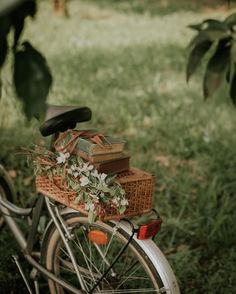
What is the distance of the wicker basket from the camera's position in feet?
6.73

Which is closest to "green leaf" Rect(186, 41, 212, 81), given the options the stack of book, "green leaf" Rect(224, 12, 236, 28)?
"green leaf" Rect(224, 12, 236, 28)

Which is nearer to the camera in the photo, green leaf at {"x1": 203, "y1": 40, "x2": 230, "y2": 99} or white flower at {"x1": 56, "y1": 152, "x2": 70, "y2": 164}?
green leaf at {"x1": 203, "y1": 40, "x2": 230, "y2": 99}

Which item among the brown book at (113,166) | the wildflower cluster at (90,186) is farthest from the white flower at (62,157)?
the brown book at (113,166)

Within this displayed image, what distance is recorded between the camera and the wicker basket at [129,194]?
205 centimetres

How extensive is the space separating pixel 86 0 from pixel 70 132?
11784 millimetres

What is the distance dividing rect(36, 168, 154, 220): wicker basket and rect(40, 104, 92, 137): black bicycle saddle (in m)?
0.21

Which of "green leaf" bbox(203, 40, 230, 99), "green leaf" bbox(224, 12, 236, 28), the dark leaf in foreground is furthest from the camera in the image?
"green leaf" bbox(224, 12, 236, 28)

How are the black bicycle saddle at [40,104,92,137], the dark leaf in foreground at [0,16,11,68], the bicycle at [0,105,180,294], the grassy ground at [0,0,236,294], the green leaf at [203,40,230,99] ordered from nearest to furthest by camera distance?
the dark leaf in foreground at [0,16,11,68] → the green leaf at [203,40,230,99] → the bicycle at [0,105,180,294] → the black bicycle saddle at [40,104,92,137] → the grassy ground at [0,0,236,294]

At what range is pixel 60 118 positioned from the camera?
7.27ft

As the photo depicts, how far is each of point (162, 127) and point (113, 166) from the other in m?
2.99

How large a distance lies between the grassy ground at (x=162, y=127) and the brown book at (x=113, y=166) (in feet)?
1.92

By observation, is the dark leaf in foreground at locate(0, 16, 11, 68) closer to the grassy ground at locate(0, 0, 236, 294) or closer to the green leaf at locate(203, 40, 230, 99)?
the grassy ground at locate(0, 0, 236, 294)

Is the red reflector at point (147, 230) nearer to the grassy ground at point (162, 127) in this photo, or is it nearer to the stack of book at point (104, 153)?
the stack of book at point (104, 153)

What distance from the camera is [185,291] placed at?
9.27 ft
